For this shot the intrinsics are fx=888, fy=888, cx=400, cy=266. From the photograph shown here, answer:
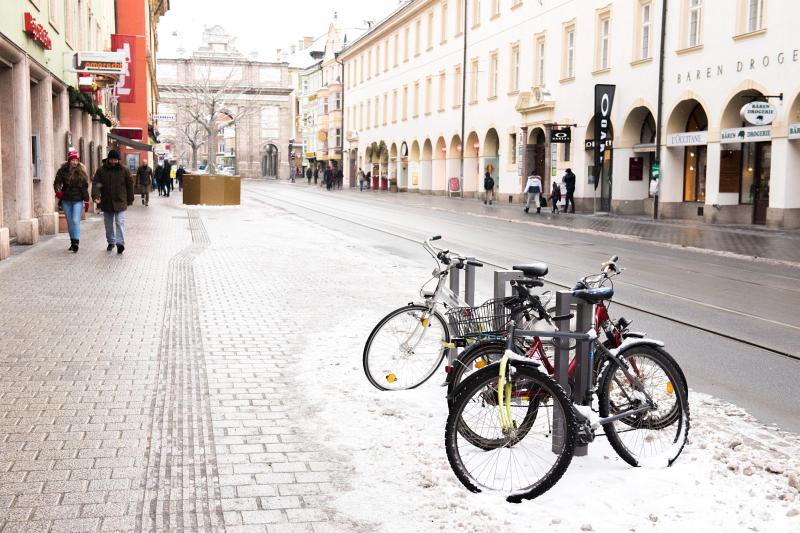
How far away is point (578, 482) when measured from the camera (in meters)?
4.75

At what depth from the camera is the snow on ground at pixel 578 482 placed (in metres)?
4.24

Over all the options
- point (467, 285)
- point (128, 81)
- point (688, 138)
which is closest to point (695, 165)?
point (688, 138)

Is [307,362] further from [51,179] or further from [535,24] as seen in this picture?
[535,24]

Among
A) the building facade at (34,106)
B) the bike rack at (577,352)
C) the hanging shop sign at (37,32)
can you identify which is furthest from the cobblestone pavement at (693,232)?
the hanging shop sign at (37,32)

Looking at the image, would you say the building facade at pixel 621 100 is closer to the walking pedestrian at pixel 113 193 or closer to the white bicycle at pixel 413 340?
the walking pedestrian at pixel 113 193

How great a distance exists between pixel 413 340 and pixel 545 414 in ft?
6.72

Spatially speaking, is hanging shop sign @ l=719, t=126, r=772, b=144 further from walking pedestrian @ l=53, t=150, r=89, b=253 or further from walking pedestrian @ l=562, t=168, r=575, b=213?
walking pedestrian @ l=53, t=150, r=89, b=253

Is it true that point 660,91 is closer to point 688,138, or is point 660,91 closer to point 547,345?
point 688,138

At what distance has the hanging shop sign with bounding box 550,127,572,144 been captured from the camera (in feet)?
116

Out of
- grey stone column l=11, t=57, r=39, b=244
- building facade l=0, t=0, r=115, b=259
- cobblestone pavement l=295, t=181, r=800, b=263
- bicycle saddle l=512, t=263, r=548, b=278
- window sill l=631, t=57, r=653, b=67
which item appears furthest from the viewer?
window sill l=631, t=57, r=653, b=67

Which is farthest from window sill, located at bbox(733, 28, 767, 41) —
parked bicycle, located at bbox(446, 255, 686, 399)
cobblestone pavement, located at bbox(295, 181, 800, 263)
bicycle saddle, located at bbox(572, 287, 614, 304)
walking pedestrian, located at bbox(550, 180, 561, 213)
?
bicycle saddle, located at bbox(572, 287, 614, 304)

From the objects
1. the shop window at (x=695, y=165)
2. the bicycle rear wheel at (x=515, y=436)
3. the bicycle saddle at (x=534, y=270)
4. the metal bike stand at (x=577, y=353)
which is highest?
the shop window at (x=695, y=165)

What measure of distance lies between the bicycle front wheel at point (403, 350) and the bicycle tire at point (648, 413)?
6.11 feet

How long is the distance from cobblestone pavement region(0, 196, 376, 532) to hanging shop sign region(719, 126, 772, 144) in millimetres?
16033
